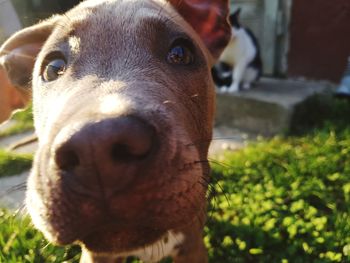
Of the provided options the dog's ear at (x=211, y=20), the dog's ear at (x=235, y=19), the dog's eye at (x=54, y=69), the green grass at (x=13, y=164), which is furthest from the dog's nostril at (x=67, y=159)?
the dog's ear at (x=235, y=19)

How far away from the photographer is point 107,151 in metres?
1.36

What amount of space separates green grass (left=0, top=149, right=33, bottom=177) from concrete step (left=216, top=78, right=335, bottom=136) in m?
2.68

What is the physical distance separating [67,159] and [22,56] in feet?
5.95

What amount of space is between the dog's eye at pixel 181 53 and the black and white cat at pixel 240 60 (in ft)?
13.3

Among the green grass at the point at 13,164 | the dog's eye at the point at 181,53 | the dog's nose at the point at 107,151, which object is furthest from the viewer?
the green grass at the point at 13,164

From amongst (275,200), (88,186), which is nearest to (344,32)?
(275,200)

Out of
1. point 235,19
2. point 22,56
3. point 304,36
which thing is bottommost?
point 304,36

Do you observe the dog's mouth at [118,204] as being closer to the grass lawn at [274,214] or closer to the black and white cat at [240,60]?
the grass lawn at [274,214]

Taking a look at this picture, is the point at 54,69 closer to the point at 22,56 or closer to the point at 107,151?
the point at 22,56

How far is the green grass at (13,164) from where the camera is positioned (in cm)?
448

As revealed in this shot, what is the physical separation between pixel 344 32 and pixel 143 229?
5.49 metres

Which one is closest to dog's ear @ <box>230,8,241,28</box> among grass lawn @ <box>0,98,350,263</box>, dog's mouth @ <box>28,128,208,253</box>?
grass lawn @ <box>0,98,350,263</box>

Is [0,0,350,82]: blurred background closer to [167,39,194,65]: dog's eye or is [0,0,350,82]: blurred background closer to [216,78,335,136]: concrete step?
[216,78,335,136]: concrete step

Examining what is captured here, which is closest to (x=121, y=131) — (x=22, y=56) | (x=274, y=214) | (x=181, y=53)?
(x=181, y=53)
